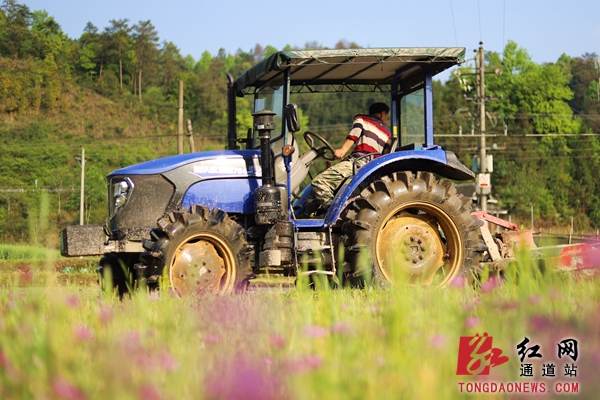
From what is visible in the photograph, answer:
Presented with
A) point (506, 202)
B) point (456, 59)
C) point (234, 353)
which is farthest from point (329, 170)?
point (506, 202)

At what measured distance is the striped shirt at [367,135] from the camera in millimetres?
8383

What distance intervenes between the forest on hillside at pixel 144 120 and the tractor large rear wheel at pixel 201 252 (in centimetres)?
3477

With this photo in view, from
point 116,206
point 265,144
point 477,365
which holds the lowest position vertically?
point 477,365

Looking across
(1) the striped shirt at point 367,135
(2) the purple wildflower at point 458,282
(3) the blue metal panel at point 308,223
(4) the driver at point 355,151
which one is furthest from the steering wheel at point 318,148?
(2) the purple wildflower at point 458,282

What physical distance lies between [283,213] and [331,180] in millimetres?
764

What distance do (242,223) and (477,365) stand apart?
17.5 feet

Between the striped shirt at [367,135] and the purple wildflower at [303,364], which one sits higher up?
the striped shirt at [367,135]

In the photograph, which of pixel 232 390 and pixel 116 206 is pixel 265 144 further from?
pixel 232 390

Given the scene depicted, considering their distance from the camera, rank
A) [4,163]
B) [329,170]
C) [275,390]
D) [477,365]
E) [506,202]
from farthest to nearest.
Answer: [506,202] < [4,163] < [329,170] < [477,365] < [275,390]

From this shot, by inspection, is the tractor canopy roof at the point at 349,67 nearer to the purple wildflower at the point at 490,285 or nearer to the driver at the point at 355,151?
the driver at the point at 355,151

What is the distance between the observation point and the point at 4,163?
5212 centimetres

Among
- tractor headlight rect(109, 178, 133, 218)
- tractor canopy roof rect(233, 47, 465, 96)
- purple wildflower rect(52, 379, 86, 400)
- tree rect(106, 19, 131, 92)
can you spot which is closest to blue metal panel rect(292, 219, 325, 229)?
tractor canopy roof rect(233, 47, 465, 96)

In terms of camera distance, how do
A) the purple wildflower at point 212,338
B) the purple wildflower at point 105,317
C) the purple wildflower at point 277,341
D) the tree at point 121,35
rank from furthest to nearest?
the tree at point 121,35, the purple wildflower at point 105,317, the purple wildflower at point 212,338, the purple wildflower at point 277,341

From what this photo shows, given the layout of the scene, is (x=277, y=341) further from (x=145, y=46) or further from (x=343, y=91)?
(x=145, y=46)
